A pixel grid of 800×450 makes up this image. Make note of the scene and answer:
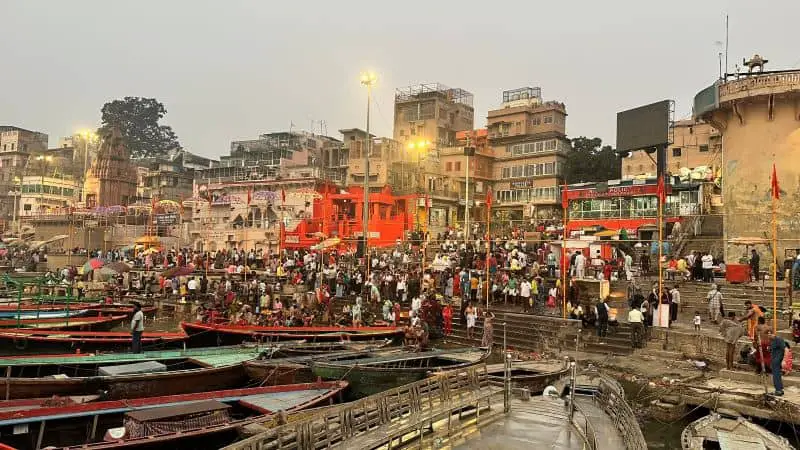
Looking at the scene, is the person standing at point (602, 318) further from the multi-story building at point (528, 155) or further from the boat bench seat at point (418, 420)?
the multi-story building at point (528, 155)

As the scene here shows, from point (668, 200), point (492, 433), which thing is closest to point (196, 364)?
point (492, 433)

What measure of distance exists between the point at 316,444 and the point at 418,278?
65.0ft

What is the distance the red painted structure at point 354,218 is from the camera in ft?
153

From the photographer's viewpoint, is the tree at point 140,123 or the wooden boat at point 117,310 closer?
the wooden boat at point 117,310

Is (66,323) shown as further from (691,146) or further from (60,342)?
(691,146)

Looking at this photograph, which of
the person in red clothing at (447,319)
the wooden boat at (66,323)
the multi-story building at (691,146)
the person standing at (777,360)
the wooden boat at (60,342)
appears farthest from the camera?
the multi-story building at (691,146)

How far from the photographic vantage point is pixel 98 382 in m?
11.6

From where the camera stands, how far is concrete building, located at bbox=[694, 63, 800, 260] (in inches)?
1045

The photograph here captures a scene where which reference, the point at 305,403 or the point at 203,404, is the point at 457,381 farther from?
the point at 203,404

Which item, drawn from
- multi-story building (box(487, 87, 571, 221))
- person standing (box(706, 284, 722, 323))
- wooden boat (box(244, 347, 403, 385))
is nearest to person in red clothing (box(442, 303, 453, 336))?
wooden boat (box(244, 347, 403, 385))

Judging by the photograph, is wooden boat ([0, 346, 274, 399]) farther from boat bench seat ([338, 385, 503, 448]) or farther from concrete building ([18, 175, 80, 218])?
concrete building ([18, 175, 80, 218])

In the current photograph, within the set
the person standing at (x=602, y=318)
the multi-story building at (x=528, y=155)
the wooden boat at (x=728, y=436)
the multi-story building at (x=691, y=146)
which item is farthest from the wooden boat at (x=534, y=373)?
the multi-story building at (x=528, y=155)

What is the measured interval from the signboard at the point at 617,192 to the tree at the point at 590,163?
704 centimetres

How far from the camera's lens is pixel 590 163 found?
184 feet
